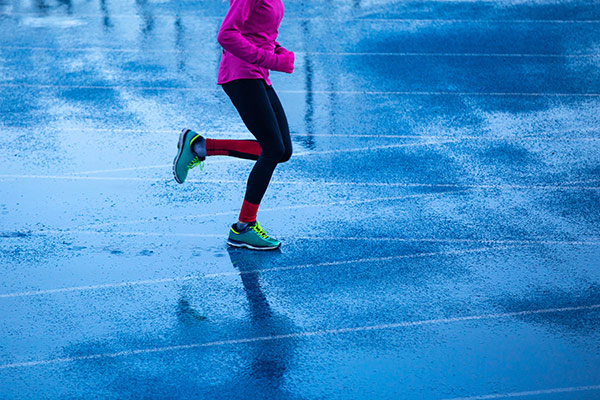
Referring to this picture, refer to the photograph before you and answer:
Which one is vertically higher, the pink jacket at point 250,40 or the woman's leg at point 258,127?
the pink jacket at point 250,40

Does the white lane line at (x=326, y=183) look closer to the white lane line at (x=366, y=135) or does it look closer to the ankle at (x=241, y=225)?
the white lane line at (x=366, y=135)

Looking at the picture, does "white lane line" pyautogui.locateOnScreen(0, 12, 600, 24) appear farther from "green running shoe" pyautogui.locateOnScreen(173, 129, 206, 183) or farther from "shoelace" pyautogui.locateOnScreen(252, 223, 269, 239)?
"shoelace" pyautogui.locateOnScreen(252, 223, 269, 239)

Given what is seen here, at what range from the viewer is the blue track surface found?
437cm

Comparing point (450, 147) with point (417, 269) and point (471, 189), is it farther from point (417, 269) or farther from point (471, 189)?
point (417, 269)

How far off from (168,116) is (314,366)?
14.4ft

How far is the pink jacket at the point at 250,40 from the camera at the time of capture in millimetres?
5051

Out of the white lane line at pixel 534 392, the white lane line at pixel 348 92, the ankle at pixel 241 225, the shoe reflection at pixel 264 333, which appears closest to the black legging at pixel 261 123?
the ankle at pixel 241 225

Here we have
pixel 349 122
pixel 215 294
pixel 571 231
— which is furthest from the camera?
pixel 349 122

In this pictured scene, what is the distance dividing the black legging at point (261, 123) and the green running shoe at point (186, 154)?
530 millimetres

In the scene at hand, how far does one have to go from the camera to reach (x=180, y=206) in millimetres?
6336

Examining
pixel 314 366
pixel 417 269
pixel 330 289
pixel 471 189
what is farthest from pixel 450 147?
pixel 314 366

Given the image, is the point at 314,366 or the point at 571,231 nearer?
the point at 314,366

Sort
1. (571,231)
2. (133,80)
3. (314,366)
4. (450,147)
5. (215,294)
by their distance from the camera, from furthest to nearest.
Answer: (133,80) < (450,147) < (571,231) < (215,294) < (314,366)

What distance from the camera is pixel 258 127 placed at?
5.40 meters
